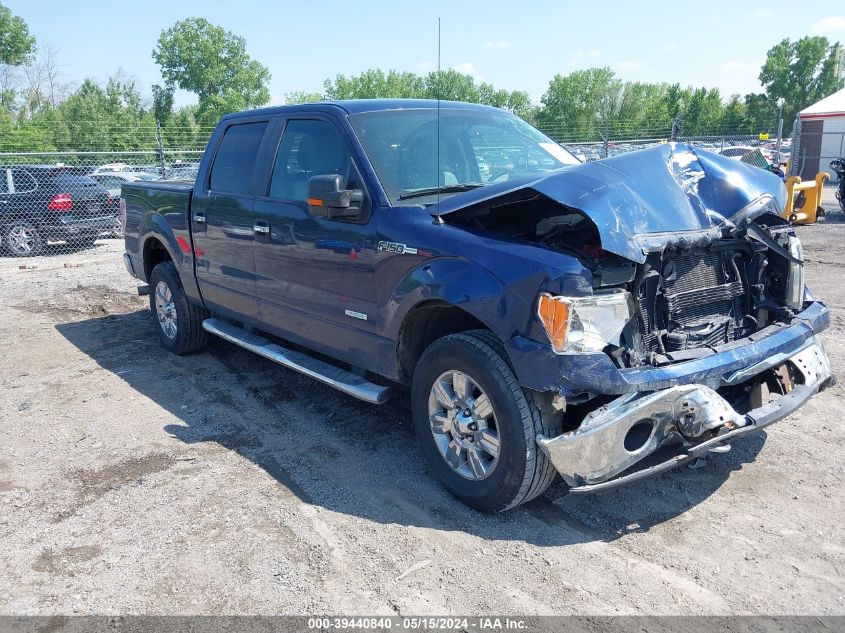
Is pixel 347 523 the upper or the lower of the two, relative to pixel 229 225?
lower

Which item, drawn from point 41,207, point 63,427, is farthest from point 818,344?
point 41,207

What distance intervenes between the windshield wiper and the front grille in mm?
1323

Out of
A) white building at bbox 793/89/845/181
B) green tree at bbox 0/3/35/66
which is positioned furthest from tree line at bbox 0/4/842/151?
white building at bbox 793/89/845/181

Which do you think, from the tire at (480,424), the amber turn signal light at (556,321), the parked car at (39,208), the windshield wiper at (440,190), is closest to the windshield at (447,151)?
the windshield wiper at (440,190)

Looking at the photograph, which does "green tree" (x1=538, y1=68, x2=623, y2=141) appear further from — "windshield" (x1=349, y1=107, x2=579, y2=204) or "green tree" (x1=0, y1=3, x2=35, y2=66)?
"windshield" (x1=349, y1=107, x2=579, y2=204)

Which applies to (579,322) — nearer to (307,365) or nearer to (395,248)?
(395,248)

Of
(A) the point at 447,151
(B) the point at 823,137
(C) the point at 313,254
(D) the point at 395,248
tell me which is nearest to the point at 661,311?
(D) the point at 395,248

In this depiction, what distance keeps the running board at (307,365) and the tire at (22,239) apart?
926 cm

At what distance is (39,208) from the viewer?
43.2 ft

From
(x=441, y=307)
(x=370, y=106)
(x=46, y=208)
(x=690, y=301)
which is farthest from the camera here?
(x=46, y=208)

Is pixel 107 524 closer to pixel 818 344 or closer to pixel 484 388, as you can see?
pixel 484 388

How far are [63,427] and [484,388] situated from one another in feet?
11.0

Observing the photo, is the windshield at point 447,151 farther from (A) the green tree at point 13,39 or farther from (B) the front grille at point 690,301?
(A) the green tree at point 13,39

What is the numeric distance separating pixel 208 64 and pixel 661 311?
89.9m
